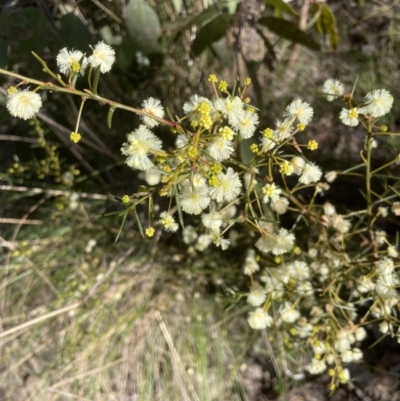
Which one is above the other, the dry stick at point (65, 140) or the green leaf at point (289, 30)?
the green leaf at point (289, 30)

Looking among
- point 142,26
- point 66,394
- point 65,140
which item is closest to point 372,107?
point 142,26

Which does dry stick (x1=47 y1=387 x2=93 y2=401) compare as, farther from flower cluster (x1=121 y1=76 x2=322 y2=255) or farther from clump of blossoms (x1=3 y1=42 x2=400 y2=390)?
flower cluster (x1=121 y1=76 x2=322 y2=255)

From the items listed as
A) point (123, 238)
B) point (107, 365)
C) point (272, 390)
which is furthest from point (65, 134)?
point (272, 390)

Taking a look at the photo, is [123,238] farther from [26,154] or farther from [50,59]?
[50,59]

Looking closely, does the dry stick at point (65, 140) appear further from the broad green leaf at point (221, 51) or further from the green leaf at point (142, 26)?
the broad green leaf at point (221, 51)

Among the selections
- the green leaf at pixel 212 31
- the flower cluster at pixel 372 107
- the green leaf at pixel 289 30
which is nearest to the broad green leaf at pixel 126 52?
the green leaf at pixel 212 31
